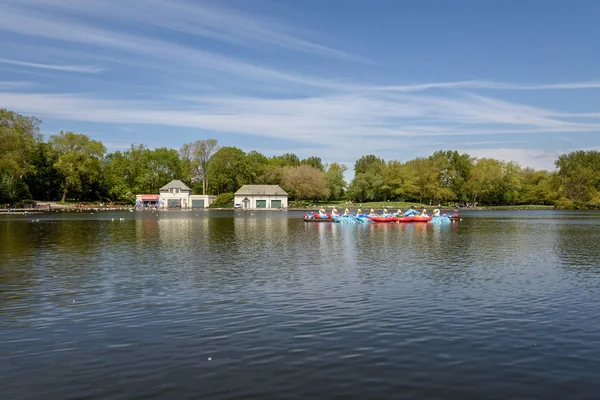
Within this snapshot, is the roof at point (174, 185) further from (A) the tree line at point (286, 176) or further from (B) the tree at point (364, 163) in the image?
(B) the tree at point (364, 163)

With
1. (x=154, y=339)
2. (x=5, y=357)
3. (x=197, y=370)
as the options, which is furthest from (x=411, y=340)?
(x=5, y=357)

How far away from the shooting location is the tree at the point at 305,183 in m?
156

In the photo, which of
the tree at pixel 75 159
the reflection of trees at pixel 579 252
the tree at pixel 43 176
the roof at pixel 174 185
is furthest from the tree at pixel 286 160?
the reflection of trees at pixel 579 252

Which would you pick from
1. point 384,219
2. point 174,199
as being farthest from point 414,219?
point 174,199

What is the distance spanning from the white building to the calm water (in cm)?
12313

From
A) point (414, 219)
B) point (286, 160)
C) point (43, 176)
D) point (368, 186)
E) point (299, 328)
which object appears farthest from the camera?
point (286, 160)

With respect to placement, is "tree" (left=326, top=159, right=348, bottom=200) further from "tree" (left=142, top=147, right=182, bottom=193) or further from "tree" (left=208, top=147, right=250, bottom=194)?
"tree" (left=142, top=147, right=182, bottom=193)

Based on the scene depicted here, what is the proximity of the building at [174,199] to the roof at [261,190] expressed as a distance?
13.9 meters

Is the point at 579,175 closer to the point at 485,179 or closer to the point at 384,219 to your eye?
the point at 485,179

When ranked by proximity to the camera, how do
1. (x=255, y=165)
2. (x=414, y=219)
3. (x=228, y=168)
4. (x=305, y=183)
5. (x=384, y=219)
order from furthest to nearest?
1. (x=255, y=165)
2. (x=228, y=168)
3. (x=305, y=183)
4. (x=384, y=219)
5. (x=414, y=219)

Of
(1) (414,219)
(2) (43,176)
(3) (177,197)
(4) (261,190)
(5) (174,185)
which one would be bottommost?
(1) (414,219)

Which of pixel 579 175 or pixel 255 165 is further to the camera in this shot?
pixel 255 165

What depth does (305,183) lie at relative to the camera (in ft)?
514

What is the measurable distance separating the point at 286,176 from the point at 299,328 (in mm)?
144414
